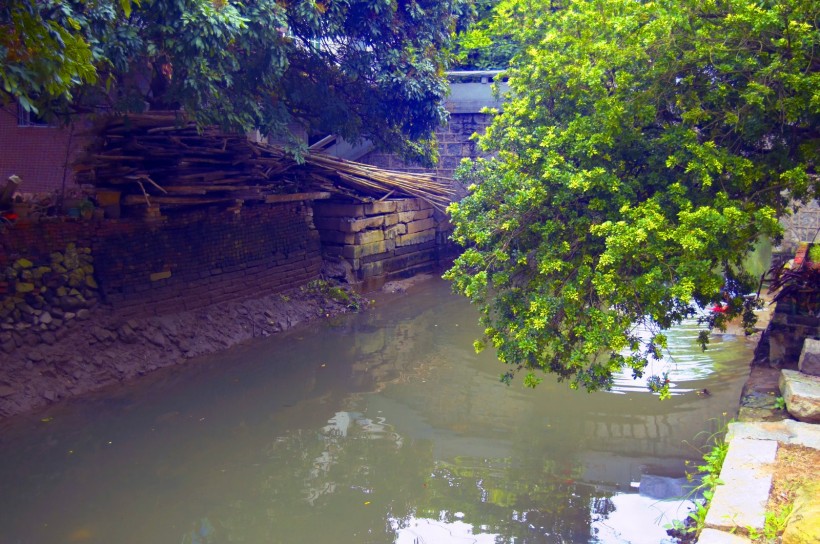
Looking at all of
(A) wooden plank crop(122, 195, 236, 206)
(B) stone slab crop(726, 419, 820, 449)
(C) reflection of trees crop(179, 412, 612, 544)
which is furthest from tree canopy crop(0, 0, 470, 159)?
(B) stone slab crop(726, 419, 820, 449)

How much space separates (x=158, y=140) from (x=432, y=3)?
4.69 m

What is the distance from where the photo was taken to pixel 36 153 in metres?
9.20

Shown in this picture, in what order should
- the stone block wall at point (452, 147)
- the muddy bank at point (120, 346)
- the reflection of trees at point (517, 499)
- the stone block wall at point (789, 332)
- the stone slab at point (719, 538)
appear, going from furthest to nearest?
the stone block wall at point (452, 147) → the muddy bank at point (120, 346) → the stone block wall at point (789, 332) → the reflection of trees at point (517, 499) → the stone slab at point (719, 538)

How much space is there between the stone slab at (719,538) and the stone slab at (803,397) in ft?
5.96

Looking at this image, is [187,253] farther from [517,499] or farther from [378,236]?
[517,499]

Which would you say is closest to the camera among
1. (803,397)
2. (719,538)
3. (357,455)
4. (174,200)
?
(719,538)

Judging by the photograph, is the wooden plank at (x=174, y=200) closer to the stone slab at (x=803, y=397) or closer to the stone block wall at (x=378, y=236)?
the stone block wall at (x=378, y=236)

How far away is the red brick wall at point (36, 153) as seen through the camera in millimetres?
9109

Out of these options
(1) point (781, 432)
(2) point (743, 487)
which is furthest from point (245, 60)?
(2) point (743, 487)

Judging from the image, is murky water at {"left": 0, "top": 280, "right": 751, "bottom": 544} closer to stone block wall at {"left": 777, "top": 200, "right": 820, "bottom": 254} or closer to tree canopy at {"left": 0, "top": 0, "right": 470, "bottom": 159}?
tree canopy at {"left": 0, "top": 0, "right": 470, "bottom": 159}

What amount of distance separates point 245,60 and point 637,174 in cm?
524

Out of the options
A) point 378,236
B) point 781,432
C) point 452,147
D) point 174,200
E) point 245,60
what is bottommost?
point 781,432

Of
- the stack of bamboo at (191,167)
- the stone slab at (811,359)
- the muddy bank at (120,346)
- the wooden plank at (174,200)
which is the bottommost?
the muddy bank at (120,346)

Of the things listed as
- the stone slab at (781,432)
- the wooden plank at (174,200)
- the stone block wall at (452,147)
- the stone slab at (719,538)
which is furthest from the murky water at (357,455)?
the stone block wall at (452,147)
